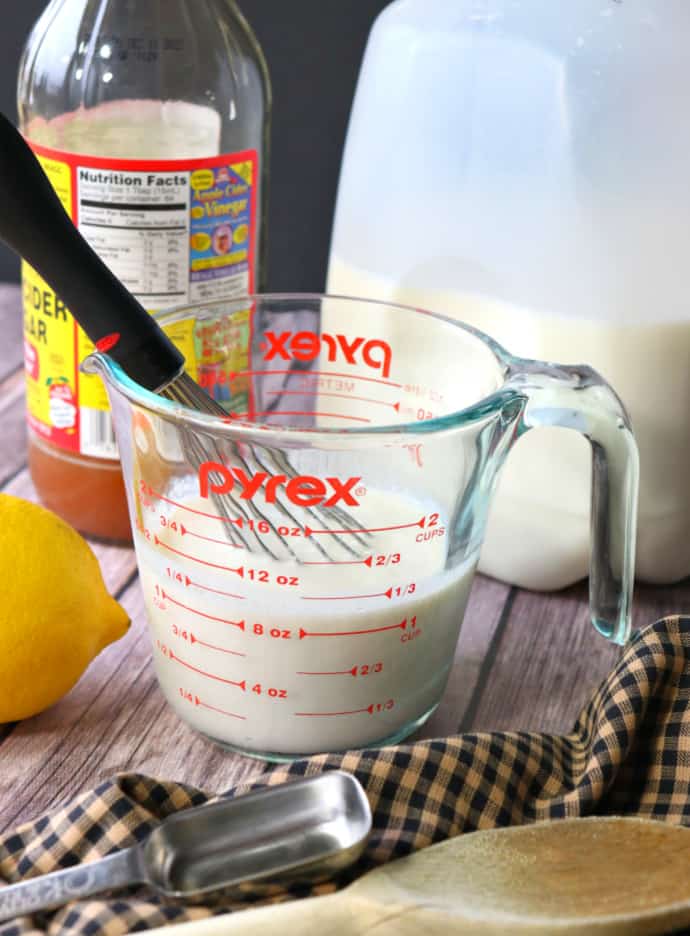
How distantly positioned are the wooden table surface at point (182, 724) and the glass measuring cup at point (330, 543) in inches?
0.9

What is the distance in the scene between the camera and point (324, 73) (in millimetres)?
1101

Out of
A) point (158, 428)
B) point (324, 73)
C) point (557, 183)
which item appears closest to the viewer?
point (158, 428)

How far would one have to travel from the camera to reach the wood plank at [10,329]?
1.07 m

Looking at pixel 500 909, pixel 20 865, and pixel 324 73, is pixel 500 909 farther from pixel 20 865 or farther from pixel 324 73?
pixel 324 73

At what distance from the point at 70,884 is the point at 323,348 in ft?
1.12

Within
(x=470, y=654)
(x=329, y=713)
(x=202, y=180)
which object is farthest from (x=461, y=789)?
(x=202, y=180)

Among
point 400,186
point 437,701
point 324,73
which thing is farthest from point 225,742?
point 324,73

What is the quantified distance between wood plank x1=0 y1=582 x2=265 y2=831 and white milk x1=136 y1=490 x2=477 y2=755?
19 millimetres

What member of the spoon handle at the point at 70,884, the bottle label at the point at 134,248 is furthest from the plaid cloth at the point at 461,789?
the bottle label at the point at 134,248

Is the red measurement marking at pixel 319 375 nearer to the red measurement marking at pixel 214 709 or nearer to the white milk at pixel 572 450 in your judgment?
the white milk at pixel 572 450

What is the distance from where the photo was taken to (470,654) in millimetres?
721

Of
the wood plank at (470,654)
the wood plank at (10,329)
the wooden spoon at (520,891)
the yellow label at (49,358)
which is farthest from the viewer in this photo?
the wood plank at (10,329)

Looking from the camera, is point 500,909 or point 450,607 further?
point 450,607

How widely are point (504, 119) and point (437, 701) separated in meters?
0.32
